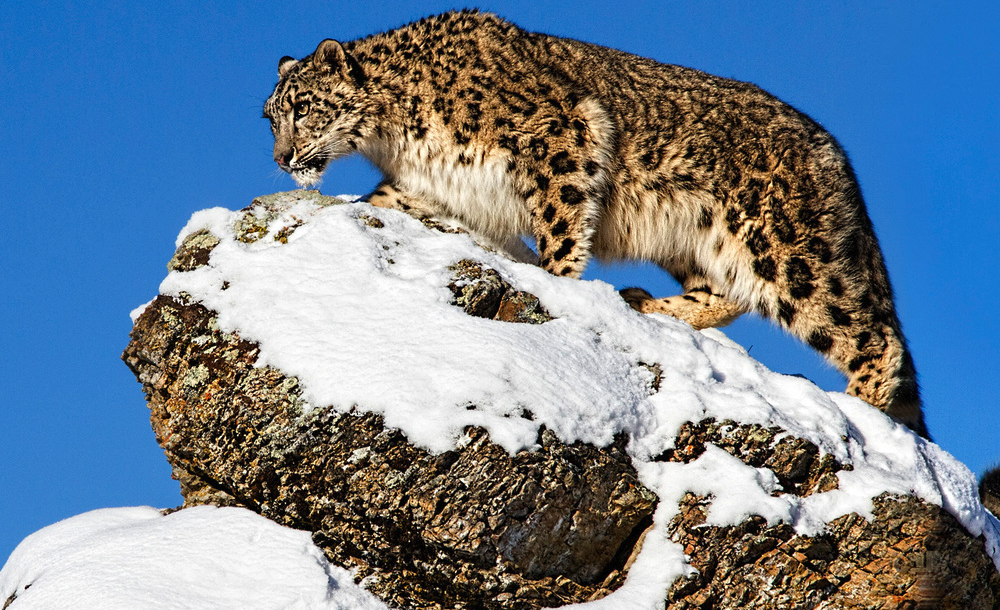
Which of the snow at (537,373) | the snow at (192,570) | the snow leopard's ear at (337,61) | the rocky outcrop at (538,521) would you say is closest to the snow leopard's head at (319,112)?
the snow leopard's ear at (337,61)

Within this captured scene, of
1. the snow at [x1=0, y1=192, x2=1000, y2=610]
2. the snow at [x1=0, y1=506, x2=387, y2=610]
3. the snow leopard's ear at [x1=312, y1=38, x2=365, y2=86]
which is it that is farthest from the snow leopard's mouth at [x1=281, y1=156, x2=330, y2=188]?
the snow at [x1=0, y1=506, x2=387, y2=610]

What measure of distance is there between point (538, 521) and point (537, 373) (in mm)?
883

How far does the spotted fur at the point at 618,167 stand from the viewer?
8.20 m

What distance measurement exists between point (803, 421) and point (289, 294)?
3355mm

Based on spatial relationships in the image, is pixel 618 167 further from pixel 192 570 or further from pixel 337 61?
pixel 192 570

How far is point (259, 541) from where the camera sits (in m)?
5.66

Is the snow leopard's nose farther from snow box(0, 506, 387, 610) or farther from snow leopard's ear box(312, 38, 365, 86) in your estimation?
snow box(0, 506, 387, 610)

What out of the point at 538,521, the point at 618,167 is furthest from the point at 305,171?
the point at 538,521

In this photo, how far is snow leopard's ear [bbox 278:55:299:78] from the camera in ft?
30.5

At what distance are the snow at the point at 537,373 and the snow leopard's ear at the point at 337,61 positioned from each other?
206cm

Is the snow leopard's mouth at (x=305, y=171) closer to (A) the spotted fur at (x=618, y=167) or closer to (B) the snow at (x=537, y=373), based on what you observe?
(A) the spotted fur at (x=618, y=167)

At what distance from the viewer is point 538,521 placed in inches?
213

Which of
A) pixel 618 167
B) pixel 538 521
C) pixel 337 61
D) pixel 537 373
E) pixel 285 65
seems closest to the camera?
pixel 538 521

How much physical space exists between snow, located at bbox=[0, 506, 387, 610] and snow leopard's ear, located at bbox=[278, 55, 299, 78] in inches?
182
